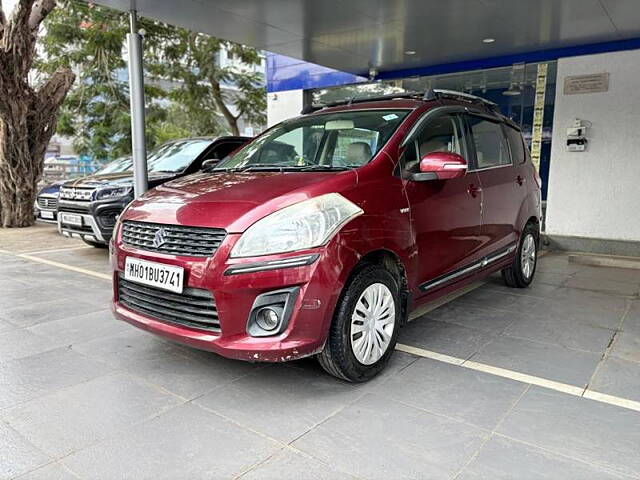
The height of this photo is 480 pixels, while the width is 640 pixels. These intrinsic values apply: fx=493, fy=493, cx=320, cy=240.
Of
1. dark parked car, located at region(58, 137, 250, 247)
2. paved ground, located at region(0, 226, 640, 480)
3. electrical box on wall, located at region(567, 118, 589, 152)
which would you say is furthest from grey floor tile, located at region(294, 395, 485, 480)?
electrical box on wall, located at region(567, 118, 589, 152)

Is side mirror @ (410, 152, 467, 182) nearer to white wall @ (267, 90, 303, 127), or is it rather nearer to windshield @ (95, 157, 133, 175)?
windshield @ (95, 157, 133, 175)

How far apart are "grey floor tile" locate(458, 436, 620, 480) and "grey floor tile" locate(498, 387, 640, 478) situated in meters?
0.06

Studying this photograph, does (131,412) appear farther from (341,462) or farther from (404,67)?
(404,67)

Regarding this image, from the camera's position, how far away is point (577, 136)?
7.01 meters

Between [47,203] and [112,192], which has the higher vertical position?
[112,192]

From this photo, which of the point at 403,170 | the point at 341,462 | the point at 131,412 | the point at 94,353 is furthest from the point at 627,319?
the point at 94,353

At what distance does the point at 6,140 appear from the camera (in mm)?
8852

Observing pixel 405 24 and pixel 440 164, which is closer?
pixel 440 164

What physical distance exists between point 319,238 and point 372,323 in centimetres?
66

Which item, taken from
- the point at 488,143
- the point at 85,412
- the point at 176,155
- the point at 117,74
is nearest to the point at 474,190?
the point at 488,143

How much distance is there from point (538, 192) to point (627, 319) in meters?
1.60

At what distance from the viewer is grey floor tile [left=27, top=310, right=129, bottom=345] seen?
3.55 meters

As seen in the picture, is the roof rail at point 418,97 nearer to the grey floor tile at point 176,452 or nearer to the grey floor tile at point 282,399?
the grey floor tile at point 282,399

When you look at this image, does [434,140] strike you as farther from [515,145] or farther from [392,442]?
[392,442]
